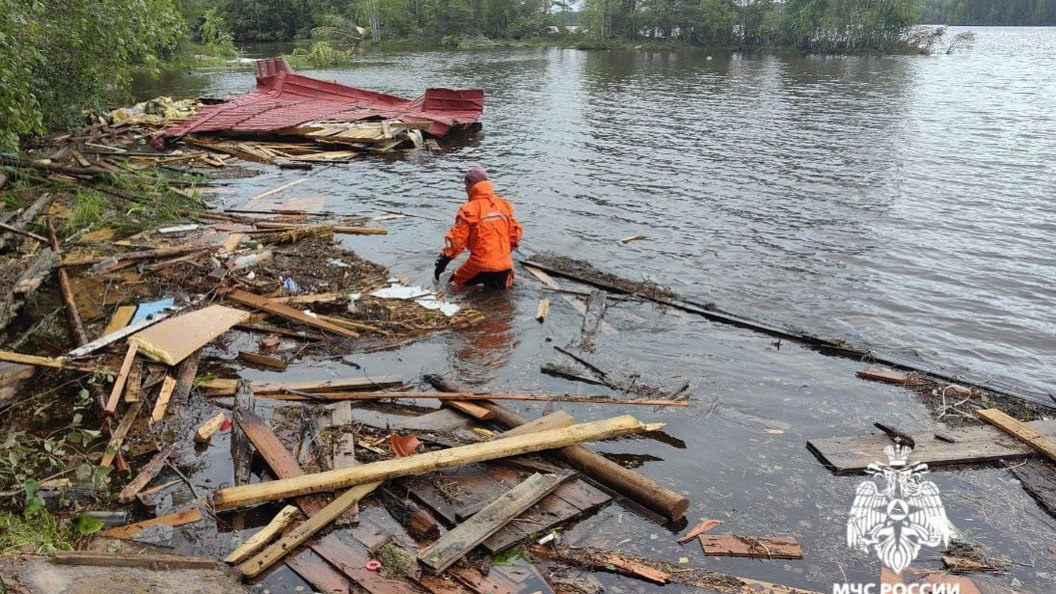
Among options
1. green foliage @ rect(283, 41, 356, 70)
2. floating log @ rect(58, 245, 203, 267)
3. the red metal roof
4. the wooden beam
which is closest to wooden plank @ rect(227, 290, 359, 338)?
the wooden beam

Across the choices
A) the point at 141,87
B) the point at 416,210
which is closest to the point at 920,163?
the point at 416,210

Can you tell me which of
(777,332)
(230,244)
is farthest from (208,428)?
(777,332)

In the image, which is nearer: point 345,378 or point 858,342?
point 345,378

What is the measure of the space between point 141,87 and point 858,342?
1646 inches

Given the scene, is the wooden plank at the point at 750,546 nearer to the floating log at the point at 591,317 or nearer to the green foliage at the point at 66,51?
the floating log at the point at 591,317

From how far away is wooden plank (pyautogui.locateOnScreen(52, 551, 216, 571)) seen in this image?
3.94 meters

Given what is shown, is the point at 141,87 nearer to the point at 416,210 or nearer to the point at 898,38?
the point at 416,210

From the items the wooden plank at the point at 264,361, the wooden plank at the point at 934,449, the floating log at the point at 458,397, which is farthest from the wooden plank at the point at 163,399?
the wooden plank at the point at 934,449

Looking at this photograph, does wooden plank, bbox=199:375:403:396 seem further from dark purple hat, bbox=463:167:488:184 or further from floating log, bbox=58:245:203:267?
floating log, bbox=58:245:203:267

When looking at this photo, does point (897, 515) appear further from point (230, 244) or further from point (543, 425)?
point (230, 244)

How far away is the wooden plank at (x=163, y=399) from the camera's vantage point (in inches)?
242

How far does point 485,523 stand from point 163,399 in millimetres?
3610

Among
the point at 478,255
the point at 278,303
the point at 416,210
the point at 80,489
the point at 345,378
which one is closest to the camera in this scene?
the point at 80,489

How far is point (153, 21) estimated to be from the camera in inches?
601
